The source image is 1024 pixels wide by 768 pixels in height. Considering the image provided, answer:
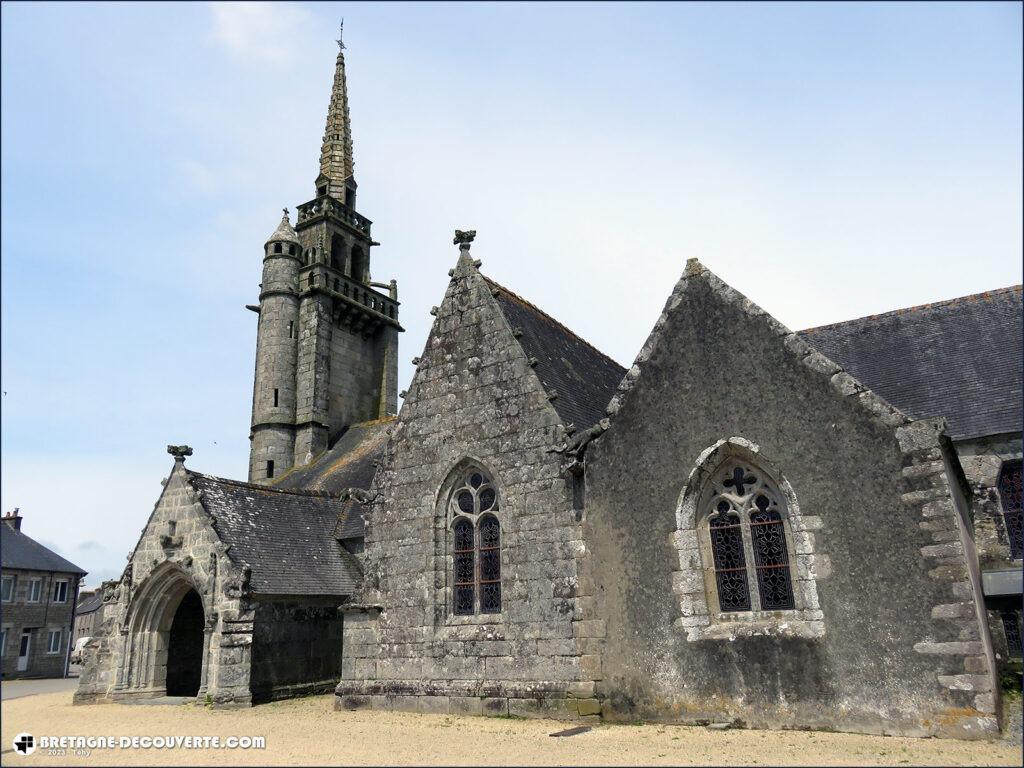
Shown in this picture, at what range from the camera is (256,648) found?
14398 mm

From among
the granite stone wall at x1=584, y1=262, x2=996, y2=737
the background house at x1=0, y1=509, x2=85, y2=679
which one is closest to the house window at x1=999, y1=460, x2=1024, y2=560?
the granite stone wall at x1=584, y1=262, x2=996, y2=737

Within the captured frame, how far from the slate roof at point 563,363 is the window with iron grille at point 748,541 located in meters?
2.83

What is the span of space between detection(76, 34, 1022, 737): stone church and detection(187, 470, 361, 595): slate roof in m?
0.07

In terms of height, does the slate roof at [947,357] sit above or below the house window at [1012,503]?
above

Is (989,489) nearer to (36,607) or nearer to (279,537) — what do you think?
(279,537)

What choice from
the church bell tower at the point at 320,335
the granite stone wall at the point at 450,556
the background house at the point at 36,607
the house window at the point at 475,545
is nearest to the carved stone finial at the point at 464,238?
the granite stone wall at the point at 450,556

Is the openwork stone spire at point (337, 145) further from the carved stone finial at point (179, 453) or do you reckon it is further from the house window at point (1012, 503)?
the house window at point (1012, 503)

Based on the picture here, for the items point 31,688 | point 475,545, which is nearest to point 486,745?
point 475,545

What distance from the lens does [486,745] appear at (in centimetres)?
882

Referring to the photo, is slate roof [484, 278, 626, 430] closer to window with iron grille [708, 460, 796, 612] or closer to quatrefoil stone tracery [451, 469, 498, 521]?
quatrefoil stone tracery [451, 469, 498, 521]

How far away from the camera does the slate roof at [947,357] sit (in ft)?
41.7

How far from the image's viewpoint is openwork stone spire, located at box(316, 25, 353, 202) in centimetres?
3184

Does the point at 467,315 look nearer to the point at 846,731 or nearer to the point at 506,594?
the point at 506,594

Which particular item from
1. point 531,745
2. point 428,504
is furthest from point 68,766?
point 428,504
